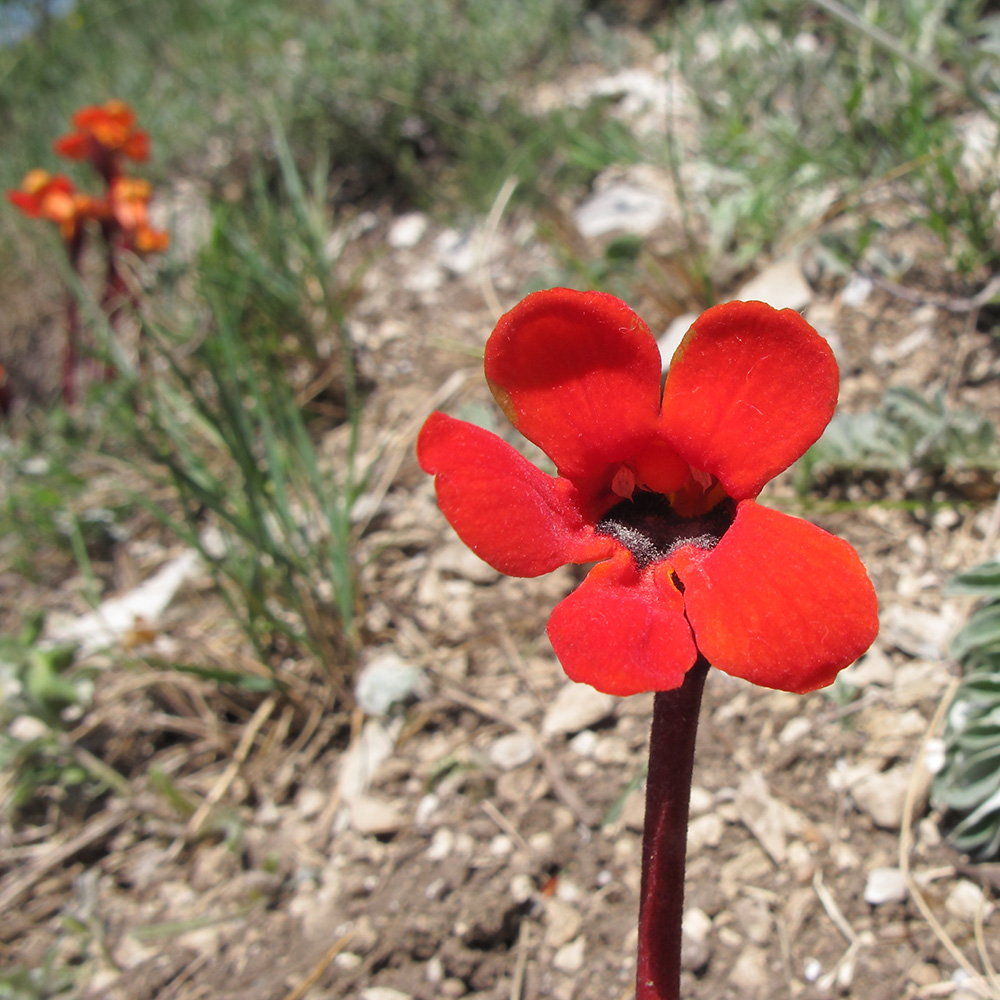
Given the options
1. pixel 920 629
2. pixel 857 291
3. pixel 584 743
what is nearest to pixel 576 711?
pixel 584 743

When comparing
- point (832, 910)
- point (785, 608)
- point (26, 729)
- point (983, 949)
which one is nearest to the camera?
point (785, 608)

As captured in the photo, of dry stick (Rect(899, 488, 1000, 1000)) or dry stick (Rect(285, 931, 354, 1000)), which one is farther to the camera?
dry stick (Rect(285, 931, 354, 1000))

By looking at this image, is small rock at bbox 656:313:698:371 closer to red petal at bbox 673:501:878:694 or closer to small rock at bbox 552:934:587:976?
small rock at bbox 552:934:587:976

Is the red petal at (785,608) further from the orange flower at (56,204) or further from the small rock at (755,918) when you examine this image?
the orange flower at (56,204)

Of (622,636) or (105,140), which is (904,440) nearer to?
(622,636)

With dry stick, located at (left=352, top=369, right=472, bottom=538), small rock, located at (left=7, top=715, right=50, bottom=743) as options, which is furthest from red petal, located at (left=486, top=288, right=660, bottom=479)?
small rock, located at (left=7, top=715, right=50, bottom=743)

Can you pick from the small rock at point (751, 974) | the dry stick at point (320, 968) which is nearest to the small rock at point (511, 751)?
the dry stick at point (320, 968)

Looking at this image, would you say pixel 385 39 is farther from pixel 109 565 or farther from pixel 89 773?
pixel 89 773
